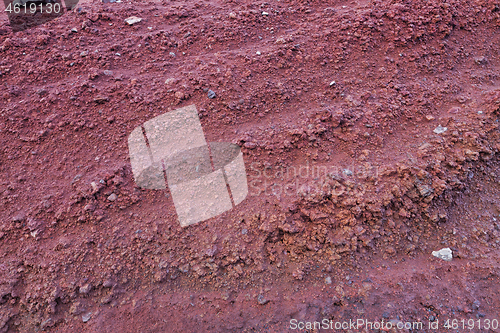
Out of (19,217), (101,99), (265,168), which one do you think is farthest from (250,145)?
(19,217)

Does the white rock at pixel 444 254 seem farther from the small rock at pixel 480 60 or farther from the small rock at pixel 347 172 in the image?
the small rock at pixel 480 60

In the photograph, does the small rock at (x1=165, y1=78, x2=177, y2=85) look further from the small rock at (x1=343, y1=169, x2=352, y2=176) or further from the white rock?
the white rock

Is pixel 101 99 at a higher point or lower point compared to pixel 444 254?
higher

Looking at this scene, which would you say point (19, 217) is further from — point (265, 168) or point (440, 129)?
point (440, 129)

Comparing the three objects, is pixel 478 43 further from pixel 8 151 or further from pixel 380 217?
pixel 8 151

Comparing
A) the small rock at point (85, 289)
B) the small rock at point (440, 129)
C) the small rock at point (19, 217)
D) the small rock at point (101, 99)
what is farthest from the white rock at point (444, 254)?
the small rock at point (19, 217)

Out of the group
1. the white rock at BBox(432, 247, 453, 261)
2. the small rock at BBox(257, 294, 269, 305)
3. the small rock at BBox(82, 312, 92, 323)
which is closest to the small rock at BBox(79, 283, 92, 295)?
the small rock at BBox(82, 312, 92, 323)
